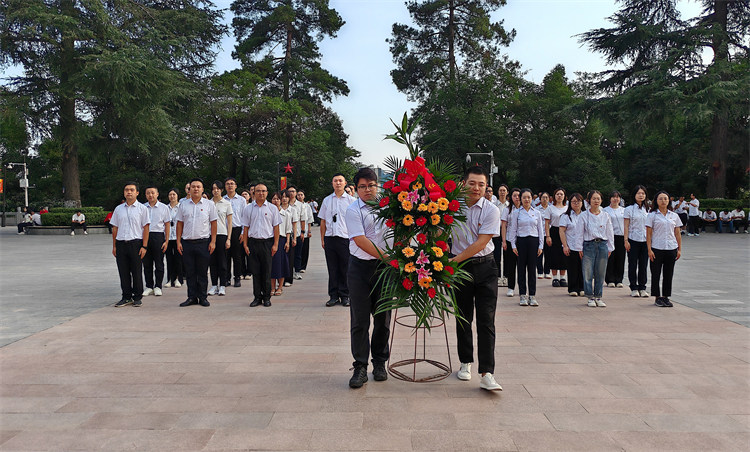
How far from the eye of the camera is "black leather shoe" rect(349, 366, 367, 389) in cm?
407

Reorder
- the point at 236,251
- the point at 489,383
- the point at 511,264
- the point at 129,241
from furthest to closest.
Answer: the point at 236,251 → the point at 511,264 → the point at 129,241 → the point at 489,383

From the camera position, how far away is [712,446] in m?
3.09

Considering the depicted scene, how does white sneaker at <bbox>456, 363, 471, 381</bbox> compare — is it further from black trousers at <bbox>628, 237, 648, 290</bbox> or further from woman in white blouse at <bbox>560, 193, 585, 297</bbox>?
black trousers at <bbox>628, 237, 648, 290</bbox>

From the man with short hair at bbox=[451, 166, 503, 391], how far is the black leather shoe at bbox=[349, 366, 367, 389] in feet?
2.81

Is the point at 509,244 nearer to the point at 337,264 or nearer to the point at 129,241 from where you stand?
the point at 337,264

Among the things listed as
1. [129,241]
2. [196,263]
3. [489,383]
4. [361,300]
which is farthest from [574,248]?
[129,241]

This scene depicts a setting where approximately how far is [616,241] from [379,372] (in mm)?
6649

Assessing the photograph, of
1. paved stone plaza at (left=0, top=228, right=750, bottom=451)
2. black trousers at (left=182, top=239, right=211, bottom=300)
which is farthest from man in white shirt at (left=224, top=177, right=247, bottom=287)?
paved stone plaza at (left=0, top=228, right=750, bottom=451)

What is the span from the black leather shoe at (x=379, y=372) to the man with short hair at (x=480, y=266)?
0.69 meters

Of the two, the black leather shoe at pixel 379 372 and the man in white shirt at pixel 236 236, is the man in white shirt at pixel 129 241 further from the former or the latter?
the black leather shoe at pixel 379 372

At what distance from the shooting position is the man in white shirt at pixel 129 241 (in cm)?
746

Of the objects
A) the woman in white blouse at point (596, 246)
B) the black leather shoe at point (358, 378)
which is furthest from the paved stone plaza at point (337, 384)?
the woman in white blouse at point (596, 246)

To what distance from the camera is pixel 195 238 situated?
24.7ft

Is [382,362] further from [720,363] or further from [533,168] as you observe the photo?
[533,168]
